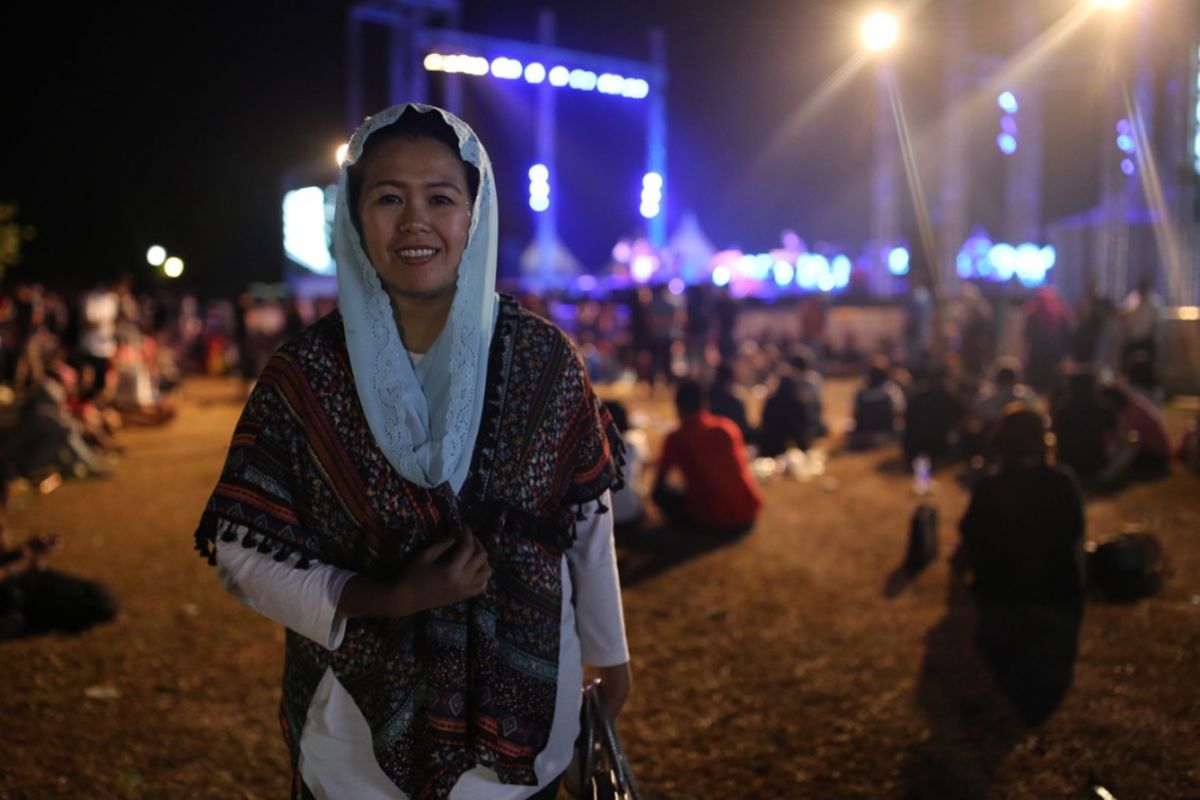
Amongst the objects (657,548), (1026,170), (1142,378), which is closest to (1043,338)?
(1142,378)

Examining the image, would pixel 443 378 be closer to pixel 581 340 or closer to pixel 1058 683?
pixel 1058 683

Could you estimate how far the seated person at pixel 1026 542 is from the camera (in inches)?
198

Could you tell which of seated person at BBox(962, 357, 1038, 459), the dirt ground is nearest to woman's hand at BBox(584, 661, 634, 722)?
the dirt ground

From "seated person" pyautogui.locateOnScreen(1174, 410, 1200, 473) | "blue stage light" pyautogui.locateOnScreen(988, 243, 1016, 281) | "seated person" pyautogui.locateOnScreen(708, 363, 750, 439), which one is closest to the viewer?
"seated person" pyautogui.locateOnScreen(1174, 410, 1200, 473)

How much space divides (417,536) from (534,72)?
104 feet

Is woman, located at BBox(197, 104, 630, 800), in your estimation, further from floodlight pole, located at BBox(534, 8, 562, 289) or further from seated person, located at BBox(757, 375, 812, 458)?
floodlight pole, located at BBox(534, 8, 562, 289)

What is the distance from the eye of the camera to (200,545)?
1.60m

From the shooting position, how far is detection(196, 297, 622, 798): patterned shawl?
160cm

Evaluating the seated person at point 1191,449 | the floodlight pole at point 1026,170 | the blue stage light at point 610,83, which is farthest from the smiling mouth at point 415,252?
the blue stage light at point 610,83

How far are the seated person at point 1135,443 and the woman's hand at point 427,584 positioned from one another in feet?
26.6

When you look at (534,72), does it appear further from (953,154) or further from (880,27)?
(880,27)

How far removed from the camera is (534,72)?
102ft

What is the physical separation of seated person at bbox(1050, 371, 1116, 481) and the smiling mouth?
8182 mm

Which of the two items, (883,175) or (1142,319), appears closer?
(1142,319)
